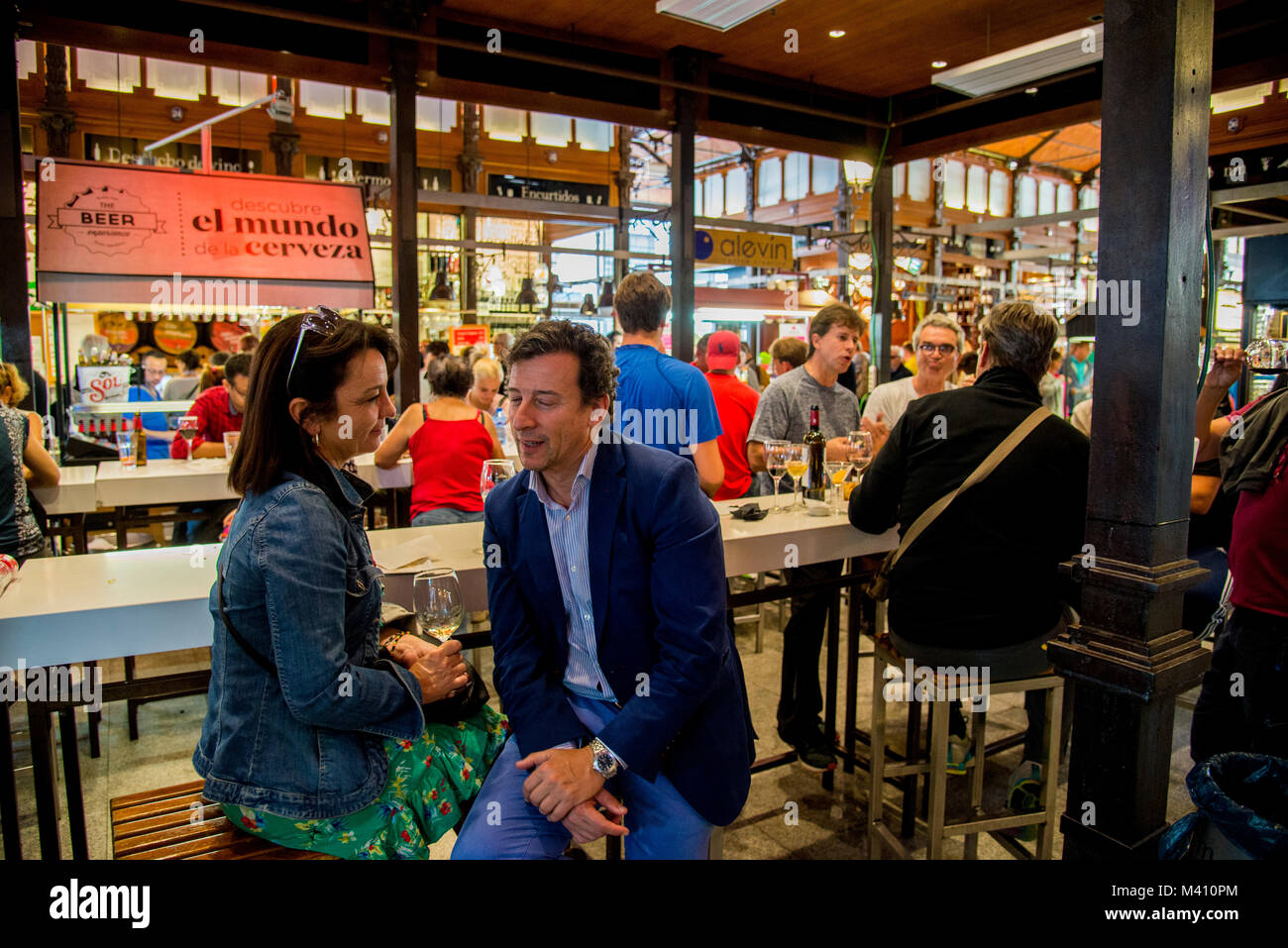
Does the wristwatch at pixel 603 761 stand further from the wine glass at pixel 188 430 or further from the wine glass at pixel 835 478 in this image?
the wine glass at pixel 188 430

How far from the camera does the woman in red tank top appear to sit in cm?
418

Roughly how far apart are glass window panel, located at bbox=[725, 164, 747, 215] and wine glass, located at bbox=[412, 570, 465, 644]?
1540 centimetres

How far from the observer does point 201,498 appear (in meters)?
4.61

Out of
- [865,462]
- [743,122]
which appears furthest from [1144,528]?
[743,122]

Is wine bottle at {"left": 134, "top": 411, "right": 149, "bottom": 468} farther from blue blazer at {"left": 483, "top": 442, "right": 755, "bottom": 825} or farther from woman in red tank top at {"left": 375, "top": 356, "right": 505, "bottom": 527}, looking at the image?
blue blazer at {"left": 483, "top": 442, "right": 755, "bottom": 825}

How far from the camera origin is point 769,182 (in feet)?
51.4

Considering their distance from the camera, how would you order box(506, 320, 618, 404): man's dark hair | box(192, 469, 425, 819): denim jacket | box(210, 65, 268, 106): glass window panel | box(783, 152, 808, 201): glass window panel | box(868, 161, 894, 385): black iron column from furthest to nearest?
box(783, 152, 808, 201): glass window panel
box(210, 65, 268, 106): glass window panel
box(868, 161, 894, 385): black iron column
box(506, 320, 618, 404): man's dark hair
box(192, 469, 425, 819): denim jacket

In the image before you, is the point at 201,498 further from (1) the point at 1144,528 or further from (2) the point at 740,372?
(2) the point at 740,372

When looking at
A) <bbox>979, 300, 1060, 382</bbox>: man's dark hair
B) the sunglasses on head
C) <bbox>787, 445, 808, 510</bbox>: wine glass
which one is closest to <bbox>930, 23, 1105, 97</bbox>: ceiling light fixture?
<bbox>979, 300, 1060, 382</bbox>: man's dark hair

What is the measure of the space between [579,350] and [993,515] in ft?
4.52

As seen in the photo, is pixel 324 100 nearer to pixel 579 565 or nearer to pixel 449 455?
pixel 449 455

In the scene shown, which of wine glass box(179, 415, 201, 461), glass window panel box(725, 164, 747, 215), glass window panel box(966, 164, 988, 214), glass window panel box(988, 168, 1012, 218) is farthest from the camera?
glass window panel box(725, 164, 747, 215)

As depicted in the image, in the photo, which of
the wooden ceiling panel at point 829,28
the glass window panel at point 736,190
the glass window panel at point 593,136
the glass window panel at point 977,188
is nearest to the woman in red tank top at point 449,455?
the wooden ceiling panel at point 829,28

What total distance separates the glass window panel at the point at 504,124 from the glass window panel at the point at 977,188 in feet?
27.6
